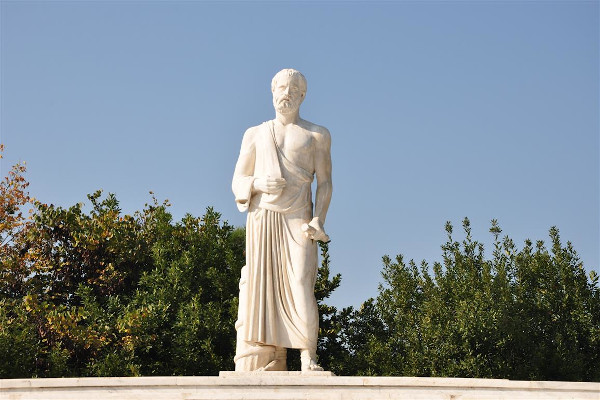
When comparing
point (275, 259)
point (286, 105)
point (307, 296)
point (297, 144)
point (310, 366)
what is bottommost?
point (310, 366)

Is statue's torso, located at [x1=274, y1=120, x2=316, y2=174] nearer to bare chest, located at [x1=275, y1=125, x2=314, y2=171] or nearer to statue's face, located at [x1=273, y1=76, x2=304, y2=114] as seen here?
bare chest, located at [x1=275, y1=125, x2=314, y2=171]

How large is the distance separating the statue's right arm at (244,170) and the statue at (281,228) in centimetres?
1

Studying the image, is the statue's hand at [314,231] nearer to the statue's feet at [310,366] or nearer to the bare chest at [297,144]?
the bare chest at [297,144]

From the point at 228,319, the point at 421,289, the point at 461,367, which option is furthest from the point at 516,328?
the point at 228,319

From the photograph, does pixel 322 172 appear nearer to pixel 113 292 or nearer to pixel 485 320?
pixel 485 320

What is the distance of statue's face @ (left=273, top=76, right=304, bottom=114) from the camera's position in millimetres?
9852

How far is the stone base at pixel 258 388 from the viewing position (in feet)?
26.9

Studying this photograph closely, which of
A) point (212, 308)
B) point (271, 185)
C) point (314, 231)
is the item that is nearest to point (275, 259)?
point (314, 231)

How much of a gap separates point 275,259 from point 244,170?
114 cm

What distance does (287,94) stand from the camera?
32.3 feet

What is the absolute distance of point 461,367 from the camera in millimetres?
14461

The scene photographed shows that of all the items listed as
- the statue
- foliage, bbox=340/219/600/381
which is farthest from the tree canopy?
the statue

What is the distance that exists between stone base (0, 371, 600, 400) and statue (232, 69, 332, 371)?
0.85 m

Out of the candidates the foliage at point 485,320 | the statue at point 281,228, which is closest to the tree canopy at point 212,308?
the foliage at point 485,320
